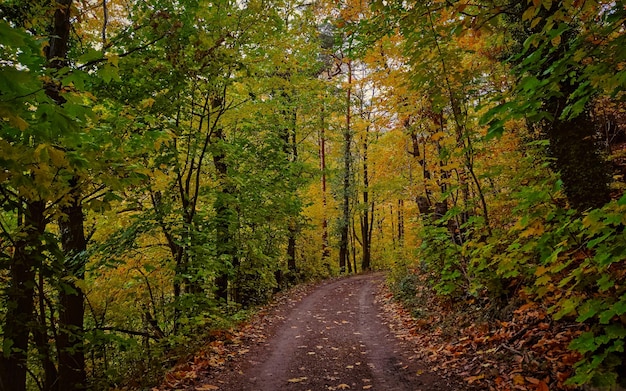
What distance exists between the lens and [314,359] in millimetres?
7309

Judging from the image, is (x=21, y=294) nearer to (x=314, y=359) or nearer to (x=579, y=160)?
(x=314, y=359)

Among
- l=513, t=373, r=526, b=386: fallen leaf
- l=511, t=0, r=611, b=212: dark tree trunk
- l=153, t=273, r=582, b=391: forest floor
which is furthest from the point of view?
l=153, t=273, r=582, b=391: forest floor

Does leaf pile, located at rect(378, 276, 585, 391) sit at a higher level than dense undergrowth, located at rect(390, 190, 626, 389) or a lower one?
lower

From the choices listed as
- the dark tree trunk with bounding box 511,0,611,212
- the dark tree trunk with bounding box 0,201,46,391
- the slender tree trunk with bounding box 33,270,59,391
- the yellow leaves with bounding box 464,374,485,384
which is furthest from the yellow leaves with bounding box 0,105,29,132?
the yellow leaves with bounding box 464,374,485,384

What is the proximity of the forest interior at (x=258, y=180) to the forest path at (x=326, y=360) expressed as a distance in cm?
52

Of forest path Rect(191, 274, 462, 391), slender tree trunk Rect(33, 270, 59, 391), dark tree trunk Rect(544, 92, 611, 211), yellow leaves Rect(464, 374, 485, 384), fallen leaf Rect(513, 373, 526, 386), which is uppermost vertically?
dark tree trunk Rect(544, 92, 611, 211)

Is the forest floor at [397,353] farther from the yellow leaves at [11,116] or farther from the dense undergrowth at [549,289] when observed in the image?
the yellow leaves at [11,116]

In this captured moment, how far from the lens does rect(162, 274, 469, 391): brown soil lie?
6.01 metres

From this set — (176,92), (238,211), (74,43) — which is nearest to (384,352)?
(238,211)

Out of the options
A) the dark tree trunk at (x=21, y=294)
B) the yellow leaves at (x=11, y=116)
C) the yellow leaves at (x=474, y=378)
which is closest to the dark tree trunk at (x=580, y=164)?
the yellow leaves at (x=474, y=378)

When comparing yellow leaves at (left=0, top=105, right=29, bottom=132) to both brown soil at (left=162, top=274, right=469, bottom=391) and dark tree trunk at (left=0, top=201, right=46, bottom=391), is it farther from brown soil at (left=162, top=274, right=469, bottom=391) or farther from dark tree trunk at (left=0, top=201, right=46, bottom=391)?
brown soil at (left=162, top=274, right=469, bottom=391)

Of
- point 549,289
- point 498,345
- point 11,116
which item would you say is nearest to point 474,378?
point 498,345

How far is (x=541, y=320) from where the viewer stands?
221 inches

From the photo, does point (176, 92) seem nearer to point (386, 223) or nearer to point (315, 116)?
point (315, 116)
